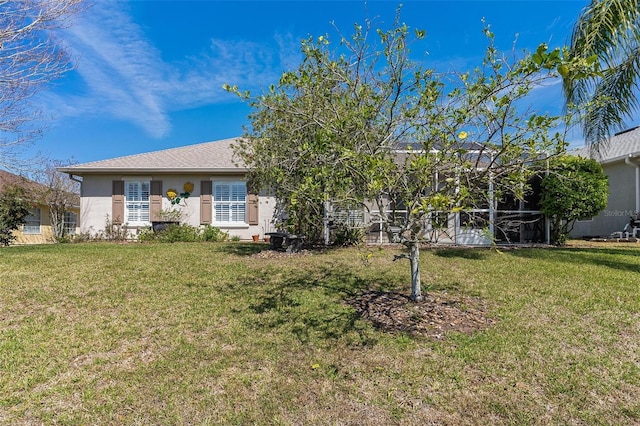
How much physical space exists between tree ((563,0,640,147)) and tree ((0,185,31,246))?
58.2ft

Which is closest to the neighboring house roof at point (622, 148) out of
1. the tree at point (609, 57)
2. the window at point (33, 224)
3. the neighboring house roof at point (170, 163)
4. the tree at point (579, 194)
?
the tree at point (579, 194)

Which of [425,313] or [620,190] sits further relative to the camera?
[620,190]

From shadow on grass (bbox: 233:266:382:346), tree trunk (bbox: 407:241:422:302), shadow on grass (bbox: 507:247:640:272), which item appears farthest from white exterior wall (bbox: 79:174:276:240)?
tree trunk (bbox: 407:241:422:302)

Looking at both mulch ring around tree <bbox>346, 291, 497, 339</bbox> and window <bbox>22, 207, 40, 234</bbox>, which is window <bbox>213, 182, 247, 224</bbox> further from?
window <bbox>22, 207, 40, 234</bbox>

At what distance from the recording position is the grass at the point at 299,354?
9.73ft

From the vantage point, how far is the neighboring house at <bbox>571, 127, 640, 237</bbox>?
1362 centimetres

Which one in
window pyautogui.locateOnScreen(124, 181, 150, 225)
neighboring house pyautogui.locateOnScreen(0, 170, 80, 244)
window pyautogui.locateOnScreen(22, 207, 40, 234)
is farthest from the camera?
window pyautogui.locateOnScreen(22, 207, 40, 234)

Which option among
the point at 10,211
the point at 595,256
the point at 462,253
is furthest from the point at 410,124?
the point at 10,211

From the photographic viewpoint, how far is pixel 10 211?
1370 centimetres

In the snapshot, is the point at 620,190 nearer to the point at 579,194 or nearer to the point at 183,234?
the point at 579,194

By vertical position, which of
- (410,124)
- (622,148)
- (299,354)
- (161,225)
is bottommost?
(299,354)

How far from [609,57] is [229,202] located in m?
12.5

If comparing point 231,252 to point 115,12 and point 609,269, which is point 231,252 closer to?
point 115,12

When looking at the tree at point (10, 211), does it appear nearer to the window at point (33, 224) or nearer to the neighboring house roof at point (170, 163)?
the neighboring house roof at point (170, 163)
